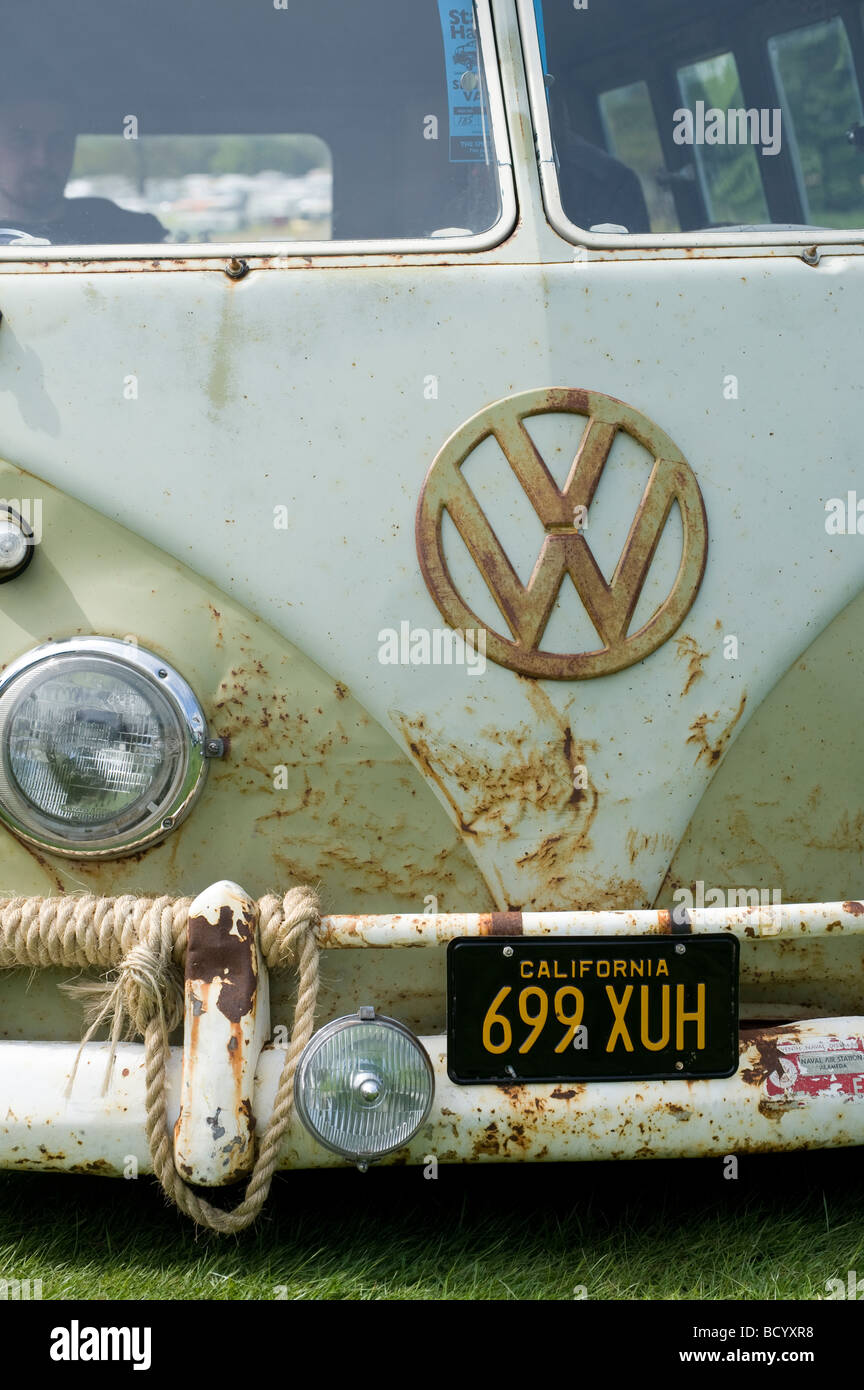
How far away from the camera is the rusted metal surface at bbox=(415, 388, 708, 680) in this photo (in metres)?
1.95

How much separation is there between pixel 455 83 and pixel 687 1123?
170 centimetres

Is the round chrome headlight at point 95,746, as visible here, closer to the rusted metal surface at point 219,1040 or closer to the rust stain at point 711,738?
the rusted metal surface at point 219,1040

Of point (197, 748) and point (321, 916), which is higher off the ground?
point (197, 748)

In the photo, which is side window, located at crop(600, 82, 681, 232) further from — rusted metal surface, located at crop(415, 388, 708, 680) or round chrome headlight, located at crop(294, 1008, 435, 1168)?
round chrome headlight, located at crop(294, 1008, 435, 1168)

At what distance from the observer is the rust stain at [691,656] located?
1.99m

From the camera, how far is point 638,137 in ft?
8.43

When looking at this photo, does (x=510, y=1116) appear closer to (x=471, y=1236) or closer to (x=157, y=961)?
(x=471, y=1236)

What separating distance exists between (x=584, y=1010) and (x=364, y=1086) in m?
0.33

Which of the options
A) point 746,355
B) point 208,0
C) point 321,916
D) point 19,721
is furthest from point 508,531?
point 208,0

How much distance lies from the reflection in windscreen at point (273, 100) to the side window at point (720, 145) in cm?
52

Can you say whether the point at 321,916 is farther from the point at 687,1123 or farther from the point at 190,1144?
the point at 687,1123

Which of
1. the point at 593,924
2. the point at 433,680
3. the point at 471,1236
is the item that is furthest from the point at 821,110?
the point at 471,1236

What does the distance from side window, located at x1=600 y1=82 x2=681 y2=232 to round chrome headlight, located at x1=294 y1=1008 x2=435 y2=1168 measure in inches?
59.7

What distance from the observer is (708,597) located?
2.00 metres
